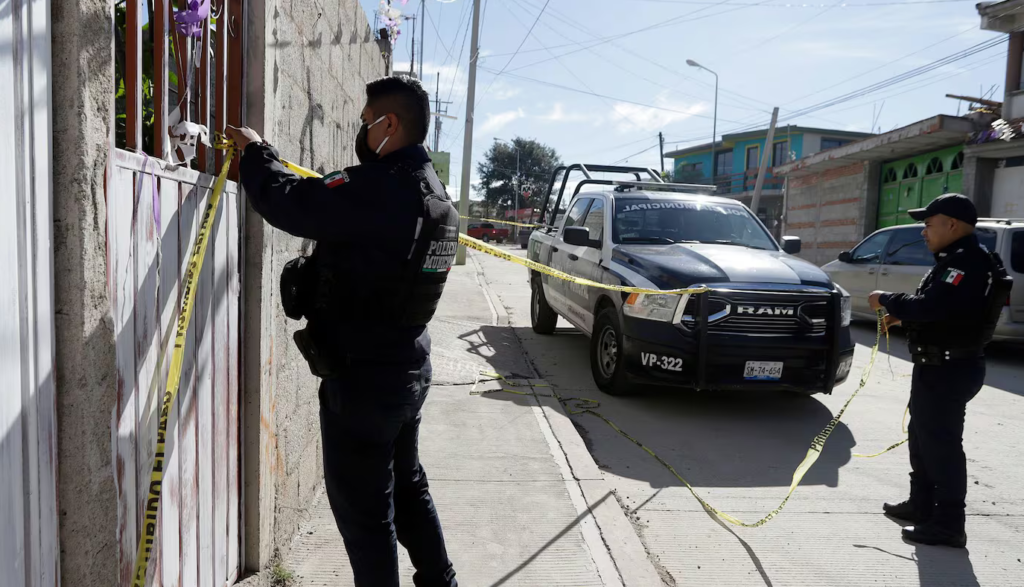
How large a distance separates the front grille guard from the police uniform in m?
3.46

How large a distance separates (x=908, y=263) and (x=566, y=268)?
5421 mm

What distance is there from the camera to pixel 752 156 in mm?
43469

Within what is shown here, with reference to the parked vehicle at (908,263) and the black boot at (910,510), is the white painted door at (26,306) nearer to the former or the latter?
the black boot at (910,510)

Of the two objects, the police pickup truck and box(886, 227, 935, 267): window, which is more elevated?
box(886, 227, 935, 267): window

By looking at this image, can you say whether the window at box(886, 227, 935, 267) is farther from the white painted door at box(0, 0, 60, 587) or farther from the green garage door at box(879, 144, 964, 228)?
the white painted door at box(0, 0, 60, 587)

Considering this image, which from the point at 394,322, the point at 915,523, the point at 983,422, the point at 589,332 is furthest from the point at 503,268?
the point at 394,322

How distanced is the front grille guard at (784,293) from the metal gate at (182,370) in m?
3.71

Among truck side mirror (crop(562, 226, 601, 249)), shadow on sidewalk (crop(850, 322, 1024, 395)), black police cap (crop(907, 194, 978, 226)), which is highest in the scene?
black police cap (crop(907, 194, 978, 226))

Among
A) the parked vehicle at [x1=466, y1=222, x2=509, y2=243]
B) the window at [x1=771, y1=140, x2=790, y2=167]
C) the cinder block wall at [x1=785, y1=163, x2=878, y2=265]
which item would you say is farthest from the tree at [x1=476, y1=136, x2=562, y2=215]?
the cinder block wall at [x1=785, y1=163, x2=878, y2=265]

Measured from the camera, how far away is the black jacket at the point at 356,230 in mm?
2078

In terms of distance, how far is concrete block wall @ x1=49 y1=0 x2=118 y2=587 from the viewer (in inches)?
58.4

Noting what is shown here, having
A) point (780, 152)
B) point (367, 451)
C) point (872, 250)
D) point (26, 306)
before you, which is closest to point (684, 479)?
point (367, 451)

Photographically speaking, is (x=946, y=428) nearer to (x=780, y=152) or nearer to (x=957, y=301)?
(x=957, y=301)

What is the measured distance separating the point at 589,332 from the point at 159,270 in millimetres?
5377
